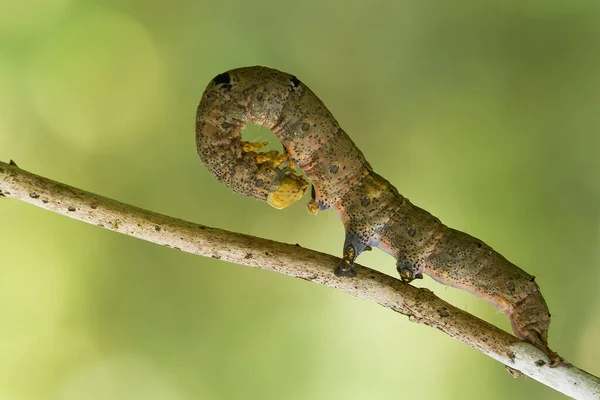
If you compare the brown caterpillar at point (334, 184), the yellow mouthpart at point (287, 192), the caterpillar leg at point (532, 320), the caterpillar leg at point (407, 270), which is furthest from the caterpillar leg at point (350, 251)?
the caterpillar leg at point (532, 320)

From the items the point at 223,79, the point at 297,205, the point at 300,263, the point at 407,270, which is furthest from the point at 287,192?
the point at 297,205

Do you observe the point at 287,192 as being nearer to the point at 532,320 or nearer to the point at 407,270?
the point at 407,270

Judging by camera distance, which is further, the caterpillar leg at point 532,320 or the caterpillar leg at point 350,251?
the caterpillar leg at point 532,320

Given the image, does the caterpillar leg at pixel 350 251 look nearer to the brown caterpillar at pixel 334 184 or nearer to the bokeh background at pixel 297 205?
the brown caterpillar at pixel 334 184

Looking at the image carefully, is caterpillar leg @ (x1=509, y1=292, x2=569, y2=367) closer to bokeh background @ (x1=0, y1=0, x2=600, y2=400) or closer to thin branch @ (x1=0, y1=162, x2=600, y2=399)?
thin branch @ (x1=0, y1=162, x2=600, y2=399)

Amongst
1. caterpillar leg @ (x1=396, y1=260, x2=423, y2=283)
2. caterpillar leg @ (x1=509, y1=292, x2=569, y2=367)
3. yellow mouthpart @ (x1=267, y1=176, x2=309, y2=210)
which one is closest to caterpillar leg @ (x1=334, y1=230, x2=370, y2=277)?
caterpillar leg @ (x1=396, y1=260, x2=423, y2=283)

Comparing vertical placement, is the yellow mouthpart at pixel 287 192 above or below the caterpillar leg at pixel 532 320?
above

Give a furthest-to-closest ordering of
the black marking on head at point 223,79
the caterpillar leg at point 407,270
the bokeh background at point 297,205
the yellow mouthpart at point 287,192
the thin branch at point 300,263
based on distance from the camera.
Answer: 1. the bokeh background at point 297,205
2. the caterpillar leg at point 407,270
3. the yellow mouthpart at point 287,192
4. the black marking on head at point 223,79
5. the thin branch at point 300,263
